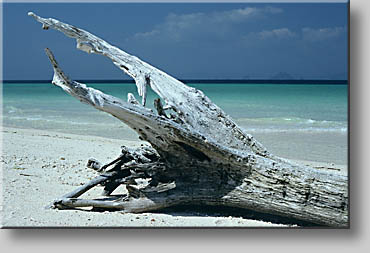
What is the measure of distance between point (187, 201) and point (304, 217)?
3.26 feet

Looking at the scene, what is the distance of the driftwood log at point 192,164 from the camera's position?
12.1ft

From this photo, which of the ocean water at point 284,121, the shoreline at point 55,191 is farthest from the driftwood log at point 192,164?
the ocean water at point 284,121

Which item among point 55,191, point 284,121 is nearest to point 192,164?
point 55,191

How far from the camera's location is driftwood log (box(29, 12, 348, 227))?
3.69 metres

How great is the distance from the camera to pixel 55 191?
4.78 meters

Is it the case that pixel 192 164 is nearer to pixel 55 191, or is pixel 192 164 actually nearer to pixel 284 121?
pixel 55 191

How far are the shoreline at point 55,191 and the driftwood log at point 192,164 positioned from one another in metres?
0.15

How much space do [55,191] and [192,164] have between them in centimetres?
165

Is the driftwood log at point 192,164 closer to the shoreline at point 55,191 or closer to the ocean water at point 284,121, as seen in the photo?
the shoreline at point 55,191

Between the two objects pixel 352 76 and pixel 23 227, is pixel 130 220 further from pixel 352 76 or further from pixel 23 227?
pixel 352 76

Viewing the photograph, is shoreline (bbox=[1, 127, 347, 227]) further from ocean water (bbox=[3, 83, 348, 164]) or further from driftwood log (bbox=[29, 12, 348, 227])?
ocean water (bbox=[3, 83, 348, 164])

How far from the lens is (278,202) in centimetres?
376

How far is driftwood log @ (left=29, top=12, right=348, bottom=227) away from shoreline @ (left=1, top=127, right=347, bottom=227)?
0.15m

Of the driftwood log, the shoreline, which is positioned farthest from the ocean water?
the driftwood log
